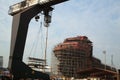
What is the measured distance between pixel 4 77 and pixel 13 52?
18.0 feet

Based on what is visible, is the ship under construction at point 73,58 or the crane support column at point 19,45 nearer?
the crane support column at point 19,45

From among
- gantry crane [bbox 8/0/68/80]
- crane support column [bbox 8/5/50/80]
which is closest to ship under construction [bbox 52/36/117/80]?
gantry crane [bbox 8/0/68/80]

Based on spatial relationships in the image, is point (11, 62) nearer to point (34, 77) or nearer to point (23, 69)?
point (23, 69)

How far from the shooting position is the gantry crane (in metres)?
32.7

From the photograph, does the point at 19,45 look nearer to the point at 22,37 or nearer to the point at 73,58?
the point at 22,37

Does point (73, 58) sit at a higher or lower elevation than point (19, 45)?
lower

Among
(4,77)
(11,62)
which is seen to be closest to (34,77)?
(11,62)

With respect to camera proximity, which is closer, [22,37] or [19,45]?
[19,45]

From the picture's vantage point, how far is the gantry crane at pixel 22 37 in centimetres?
3269

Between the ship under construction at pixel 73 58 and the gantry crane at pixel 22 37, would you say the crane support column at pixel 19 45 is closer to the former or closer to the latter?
the gantry crane at pixel 22 37

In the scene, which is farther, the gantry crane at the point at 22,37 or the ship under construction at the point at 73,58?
the ship under construction at the point at 73,58

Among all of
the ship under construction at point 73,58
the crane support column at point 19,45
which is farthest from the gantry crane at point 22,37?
the ship under construction at point 73,58

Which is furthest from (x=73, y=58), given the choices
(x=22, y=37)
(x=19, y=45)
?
(x=19, y=45)

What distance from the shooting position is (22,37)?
110 feet
